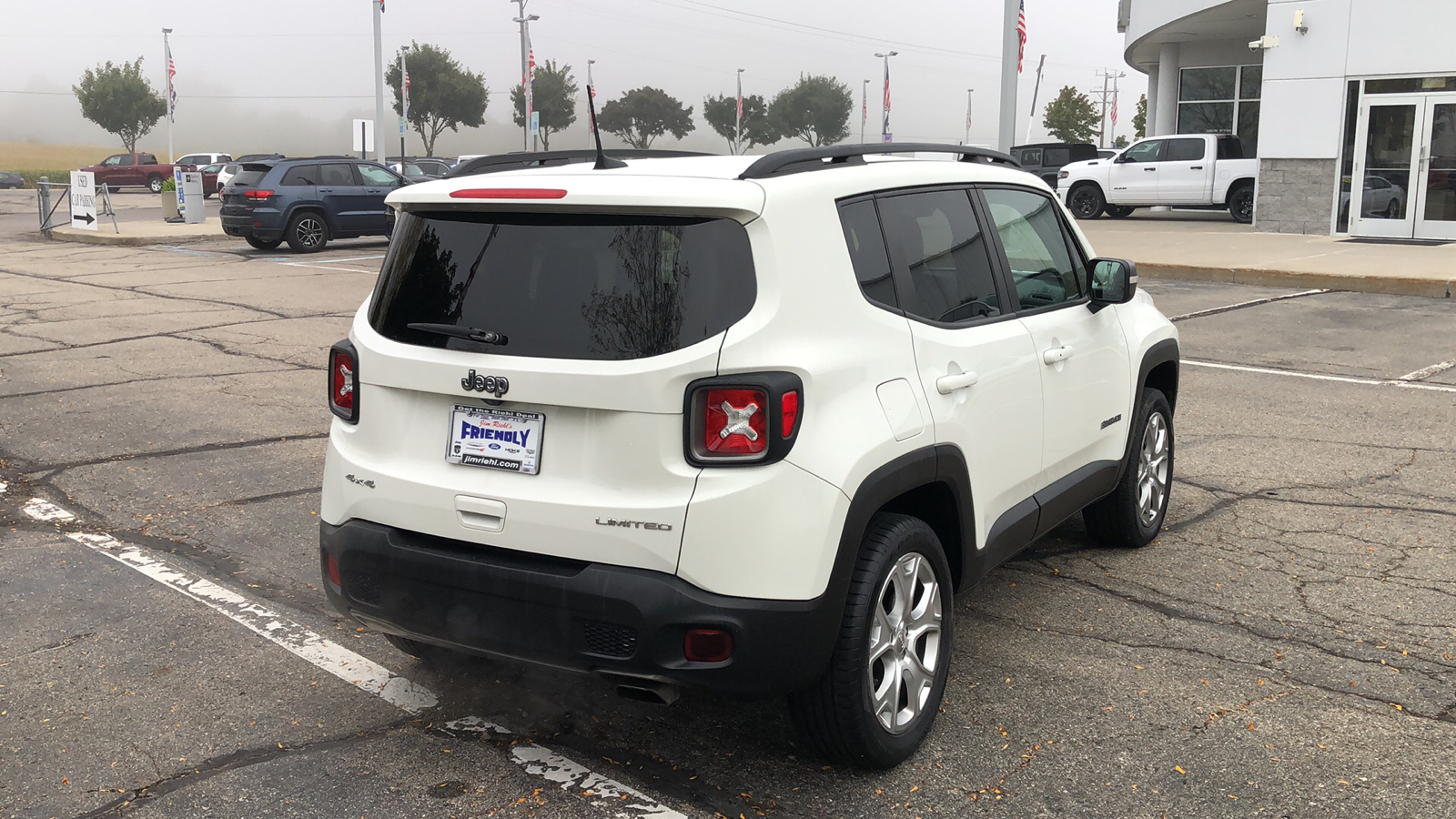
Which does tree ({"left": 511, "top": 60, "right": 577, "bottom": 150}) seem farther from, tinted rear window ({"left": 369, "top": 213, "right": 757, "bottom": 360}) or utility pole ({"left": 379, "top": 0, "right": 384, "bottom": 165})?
tinted rear window ({"left": 369, "top": 213, "right": 757, "bottom": 360})

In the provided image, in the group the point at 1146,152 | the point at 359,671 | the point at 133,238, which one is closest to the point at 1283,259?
the point at 1146,152

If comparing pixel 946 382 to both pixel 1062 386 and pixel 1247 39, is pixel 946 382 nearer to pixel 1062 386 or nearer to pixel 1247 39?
pixel 1062 386

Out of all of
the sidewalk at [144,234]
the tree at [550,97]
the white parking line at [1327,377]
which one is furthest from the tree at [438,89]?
the white parking line at [1327,377]

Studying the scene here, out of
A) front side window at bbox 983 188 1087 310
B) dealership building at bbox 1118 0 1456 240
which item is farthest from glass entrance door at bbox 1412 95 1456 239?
front side window at bbox 983 188 1087 310

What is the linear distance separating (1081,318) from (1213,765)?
1799 mm

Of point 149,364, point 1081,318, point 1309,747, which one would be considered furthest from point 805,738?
point 149,364

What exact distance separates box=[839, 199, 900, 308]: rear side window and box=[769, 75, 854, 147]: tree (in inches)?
4184

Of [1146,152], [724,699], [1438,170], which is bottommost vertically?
[724,699]

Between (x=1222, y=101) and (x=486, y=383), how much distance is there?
1246 inches

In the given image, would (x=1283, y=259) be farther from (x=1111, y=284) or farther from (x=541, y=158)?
(x=541, y=158)

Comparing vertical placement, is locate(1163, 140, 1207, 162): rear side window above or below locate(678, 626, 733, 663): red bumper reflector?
above

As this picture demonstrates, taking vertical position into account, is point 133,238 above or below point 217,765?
above

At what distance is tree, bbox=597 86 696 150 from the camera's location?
108m

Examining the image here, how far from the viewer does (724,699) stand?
331cm
